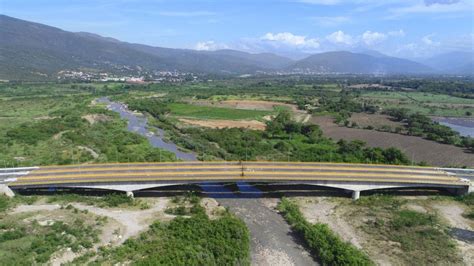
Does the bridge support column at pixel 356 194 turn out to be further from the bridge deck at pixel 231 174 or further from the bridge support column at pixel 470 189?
the bridge support column at pixel 470 189

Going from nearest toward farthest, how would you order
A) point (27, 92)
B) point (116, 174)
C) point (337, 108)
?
1. point (116, 174)
2. point (337, 108)
3. point (27, 92)

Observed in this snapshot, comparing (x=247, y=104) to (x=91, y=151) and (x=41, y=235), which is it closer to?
(x=91, y=151)

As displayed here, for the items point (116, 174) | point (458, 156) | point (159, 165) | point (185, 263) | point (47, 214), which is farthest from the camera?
point (458, 156)

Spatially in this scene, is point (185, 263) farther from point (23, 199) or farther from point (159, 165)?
point (23, 199)

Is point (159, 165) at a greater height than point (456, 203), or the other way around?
point (159, 165)

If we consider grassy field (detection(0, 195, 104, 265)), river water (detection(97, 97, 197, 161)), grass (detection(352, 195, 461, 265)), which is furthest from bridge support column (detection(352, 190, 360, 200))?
river water (detection(97, 97, 197, 161))

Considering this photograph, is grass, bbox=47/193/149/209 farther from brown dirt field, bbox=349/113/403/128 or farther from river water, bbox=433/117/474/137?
river water, bbox=433/117/474/137

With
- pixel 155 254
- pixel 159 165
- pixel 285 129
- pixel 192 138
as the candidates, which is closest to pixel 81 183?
pixel 159 165
